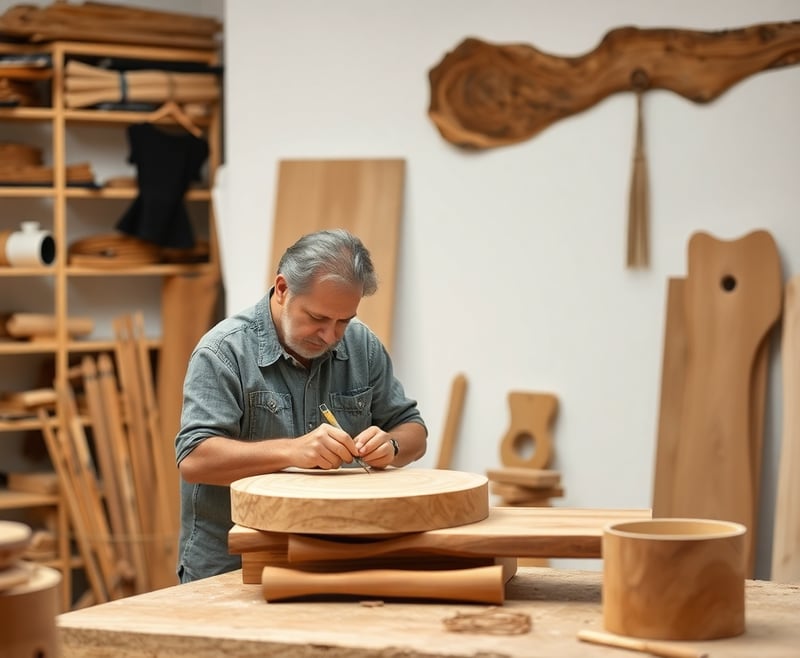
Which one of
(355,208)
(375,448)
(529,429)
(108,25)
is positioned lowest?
(529,429)

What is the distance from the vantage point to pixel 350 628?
2.29 metres

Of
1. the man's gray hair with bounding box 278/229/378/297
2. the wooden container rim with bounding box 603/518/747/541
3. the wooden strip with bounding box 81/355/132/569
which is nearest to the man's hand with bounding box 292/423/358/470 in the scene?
the man's gray hair with bounding box 278/229/378/297

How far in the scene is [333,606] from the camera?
8.14ft

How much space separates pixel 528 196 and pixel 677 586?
315cm

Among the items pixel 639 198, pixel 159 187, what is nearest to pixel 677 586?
pixel 639 198

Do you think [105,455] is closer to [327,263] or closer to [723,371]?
[723,371]

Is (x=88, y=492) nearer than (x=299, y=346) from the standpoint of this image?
No

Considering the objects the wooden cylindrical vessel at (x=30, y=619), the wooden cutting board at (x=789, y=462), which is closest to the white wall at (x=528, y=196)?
the wooden cutting board at (x=789, y=462)

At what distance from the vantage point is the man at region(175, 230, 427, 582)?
307cm

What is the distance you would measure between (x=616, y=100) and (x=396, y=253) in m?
1.13

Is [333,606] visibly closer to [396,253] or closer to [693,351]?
[693,351]

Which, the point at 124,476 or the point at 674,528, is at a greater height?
the point at 674,528

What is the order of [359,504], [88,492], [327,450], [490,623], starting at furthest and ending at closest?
[88,492] < [327,450] < [359,504] < [490,623]

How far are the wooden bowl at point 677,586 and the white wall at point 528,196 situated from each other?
2564 mm
